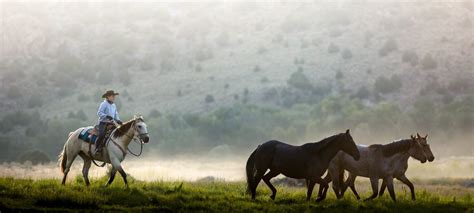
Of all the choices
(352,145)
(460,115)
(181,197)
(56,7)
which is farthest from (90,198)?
(56,7)

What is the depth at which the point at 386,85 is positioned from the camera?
94.9 m

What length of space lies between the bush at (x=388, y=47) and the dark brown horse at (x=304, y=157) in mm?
83776

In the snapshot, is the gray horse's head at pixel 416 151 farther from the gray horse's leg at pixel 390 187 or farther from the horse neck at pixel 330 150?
the horse neck at pixel 330 150

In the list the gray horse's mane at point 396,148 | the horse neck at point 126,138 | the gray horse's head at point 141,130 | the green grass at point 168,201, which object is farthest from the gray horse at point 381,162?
the horse neck at point 126,138

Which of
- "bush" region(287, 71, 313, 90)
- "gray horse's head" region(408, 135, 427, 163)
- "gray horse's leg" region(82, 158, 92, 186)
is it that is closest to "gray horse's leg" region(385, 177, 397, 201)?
"gray horse's head" region(408, 135, 427, 163)

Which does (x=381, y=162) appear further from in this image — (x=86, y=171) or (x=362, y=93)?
(x=362, y=93)

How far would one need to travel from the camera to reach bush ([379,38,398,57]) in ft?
337

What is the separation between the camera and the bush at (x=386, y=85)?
310 feet

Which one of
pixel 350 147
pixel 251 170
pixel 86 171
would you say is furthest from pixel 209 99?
pixel 350 147

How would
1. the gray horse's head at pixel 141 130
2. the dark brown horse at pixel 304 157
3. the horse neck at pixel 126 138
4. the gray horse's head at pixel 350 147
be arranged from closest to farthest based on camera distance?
the dark brown horse at pixel 304 157
the gray horse's head at pixel 350 147
the gray horse's head at pixel 141 130
the horse neck at pixel 126 138

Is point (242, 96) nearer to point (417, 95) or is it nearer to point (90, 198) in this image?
point (417, 95)

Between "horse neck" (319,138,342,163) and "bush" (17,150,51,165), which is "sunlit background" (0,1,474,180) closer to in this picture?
"bush" (17,150,51,165)

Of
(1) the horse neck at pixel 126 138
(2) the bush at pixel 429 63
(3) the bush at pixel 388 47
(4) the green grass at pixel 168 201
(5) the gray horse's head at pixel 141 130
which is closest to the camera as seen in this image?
(4) the green grass at pixel 168 201

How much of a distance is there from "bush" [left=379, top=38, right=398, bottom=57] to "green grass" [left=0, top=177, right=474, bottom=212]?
8184 centimetres
